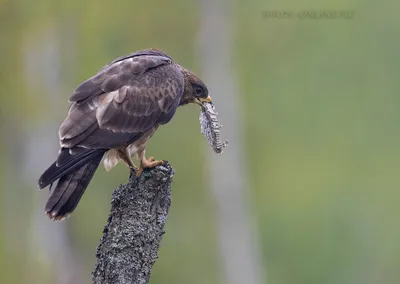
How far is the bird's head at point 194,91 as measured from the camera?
8.55m

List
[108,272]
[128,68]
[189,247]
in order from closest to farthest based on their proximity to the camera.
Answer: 1. [108,272]
2. [128,68]
3. [189,247]

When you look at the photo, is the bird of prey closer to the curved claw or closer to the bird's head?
the curved claw

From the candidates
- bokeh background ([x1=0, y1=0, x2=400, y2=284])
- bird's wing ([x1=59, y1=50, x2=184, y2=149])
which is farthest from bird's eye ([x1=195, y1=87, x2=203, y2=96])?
bokeh background ([x1=0, y1=0, x2=400, y2=284])

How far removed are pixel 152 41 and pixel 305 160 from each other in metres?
4.42

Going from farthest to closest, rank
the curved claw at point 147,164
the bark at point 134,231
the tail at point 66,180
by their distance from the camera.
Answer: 1. the curved claw at point 147,164
2. the tail at point 66,180
3. the bark at point 134,231

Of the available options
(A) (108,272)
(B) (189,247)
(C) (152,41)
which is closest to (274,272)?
(B) (189,247)

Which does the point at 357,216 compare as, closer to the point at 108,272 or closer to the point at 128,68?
the point at 128,68

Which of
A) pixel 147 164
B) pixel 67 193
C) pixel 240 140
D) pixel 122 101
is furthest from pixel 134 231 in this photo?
pixel 240 140

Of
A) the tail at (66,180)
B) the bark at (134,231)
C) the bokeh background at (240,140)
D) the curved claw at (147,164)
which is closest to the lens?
the bark at (134,231)

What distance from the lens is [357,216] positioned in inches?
758

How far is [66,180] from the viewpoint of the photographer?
6.63m

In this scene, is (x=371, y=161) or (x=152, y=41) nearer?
(x=152, y=41)

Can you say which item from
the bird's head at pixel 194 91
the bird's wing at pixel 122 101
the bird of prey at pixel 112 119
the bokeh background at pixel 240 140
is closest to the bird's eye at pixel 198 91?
the bird's head at pixel 194 91

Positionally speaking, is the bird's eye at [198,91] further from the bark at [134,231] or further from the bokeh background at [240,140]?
the bokeh background at [240,140]
